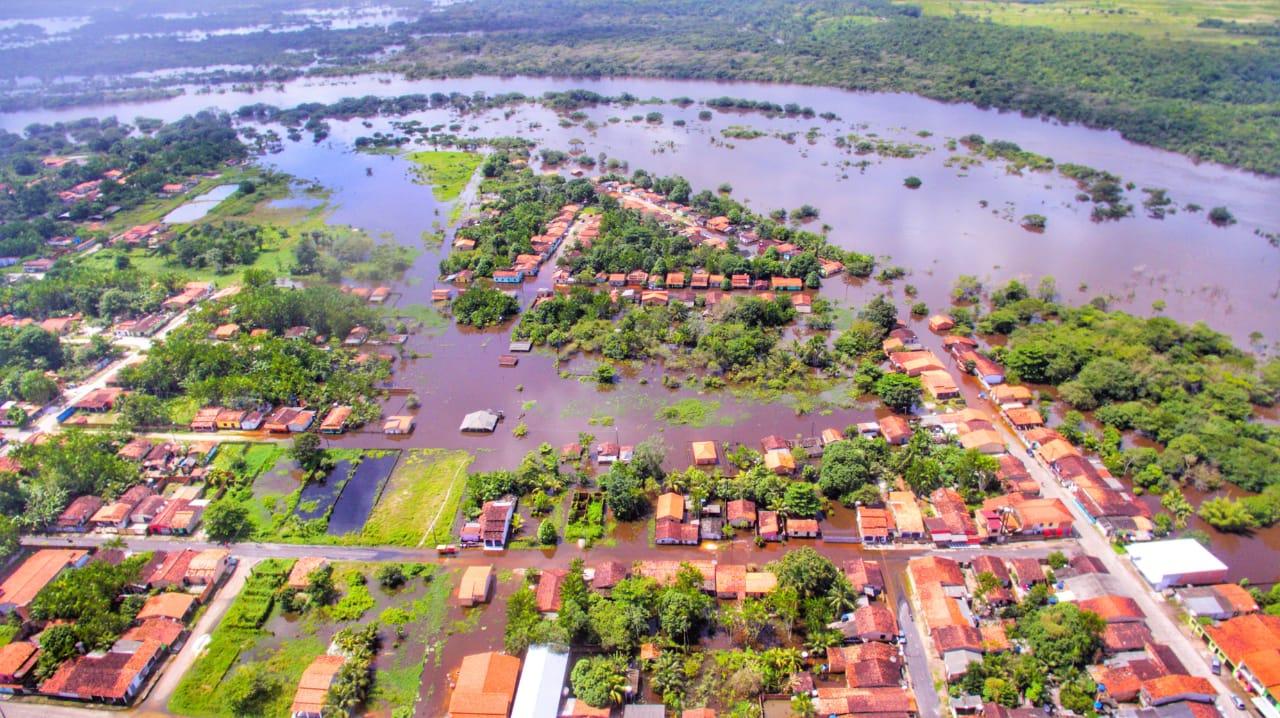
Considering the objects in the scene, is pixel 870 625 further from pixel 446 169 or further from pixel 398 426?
pixel 446 169

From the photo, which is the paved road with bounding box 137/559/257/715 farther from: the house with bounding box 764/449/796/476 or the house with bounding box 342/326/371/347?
the house with bounding box 764/449/796/476

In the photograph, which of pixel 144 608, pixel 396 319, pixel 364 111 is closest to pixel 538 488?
pixel 144 608

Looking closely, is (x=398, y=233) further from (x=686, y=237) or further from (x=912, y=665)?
(x=912, y=665)

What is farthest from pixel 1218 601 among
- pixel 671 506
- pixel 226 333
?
pixel 226 333

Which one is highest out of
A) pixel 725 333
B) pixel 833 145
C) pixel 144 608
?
pixel 833 145

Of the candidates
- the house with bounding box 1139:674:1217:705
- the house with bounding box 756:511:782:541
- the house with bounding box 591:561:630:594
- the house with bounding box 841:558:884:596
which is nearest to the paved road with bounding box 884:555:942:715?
the house with bounding box 841:558:884:596
